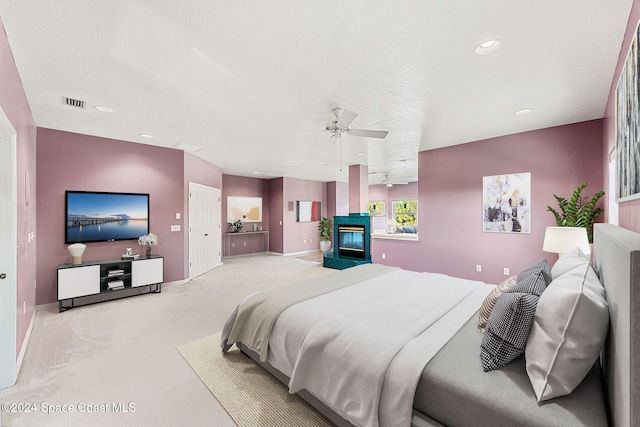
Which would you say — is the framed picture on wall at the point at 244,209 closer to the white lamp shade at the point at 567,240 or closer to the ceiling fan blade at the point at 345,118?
the ceiling fan blade at the point at 345,118

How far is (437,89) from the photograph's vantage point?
263 cm

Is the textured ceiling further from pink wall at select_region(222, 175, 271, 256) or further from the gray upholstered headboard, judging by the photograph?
pink wall at select_region(222, 175, 271, 256)

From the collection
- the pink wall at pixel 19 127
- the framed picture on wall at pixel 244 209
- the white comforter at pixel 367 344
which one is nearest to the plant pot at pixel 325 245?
the framed picture on wall at pixel 244 209

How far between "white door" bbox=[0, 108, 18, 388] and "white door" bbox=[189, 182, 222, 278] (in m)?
3.33

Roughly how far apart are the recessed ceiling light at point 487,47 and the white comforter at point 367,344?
199 cm

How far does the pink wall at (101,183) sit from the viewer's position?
3820 mm

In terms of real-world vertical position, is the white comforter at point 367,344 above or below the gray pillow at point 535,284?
below

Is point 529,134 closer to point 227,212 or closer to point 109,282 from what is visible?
point 109,282

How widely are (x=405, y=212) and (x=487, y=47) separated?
9.43 m

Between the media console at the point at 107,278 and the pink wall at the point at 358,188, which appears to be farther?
the pink wall at the point at 358,188

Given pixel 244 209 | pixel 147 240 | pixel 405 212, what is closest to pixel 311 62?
pixel 147 240

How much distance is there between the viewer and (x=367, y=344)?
60.4 inches

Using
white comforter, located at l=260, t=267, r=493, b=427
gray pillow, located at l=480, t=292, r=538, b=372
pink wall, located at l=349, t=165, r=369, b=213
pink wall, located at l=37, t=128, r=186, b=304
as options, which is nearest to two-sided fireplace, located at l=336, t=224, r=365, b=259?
pink wall, located at l=349, t=165, r=369, b=213

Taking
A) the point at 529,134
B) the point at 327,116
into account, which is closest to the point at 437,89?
the point at 327,116
